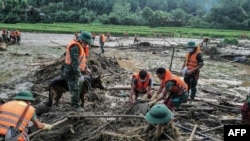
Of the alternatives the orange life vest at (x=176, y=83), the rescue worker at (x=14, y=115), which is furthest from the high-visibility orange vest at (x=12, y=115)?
the orange life vest at (x=176, y=83)

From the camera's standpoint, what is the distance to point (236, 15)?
78125 millimetres

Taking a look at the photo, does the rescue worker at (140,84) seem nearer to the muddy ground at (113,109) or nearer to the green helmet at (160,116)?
the muddy ground at (113,109)

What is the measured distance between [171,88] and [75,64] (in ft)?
7.65

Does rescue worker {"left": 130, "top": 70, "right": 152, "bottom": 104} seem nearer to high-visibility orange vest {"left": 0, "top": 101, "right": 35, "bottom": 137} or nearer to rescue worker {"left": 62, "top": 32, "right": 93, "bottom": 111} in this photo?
rescue worker {"left": 62, "top": 32, "right": 93, "bottom": 111}

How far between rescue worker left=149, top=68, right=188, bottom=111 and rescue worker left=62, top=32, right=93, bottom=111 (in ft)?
6.28

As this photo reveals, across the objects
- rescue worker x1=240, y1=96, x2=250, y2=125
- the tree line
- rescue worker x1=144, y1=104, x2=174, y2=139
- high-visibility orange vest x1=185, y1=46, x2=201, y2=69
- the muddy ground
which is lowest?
the muddy ground

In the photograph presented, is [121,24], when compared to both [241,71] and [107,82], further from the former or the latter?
[107,82]

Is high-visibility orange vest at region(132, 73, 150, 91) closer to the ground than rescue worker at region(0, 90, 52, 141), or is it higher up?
closer to the ground

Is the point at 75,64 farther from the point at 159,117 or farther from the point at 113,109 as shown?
the point at 159,117

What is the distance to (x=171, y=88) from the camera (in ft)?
24.3

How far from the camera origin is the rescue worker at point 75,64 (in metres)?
7.71

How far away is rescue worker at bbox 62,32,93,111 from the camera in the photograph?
303 inches

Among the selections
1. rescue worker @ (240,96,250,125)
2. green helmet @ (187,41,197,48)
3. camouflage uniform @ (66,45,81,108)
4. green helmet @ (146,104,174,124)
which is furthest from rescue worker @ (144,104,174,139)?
green helmet @ (187,41,197,48)

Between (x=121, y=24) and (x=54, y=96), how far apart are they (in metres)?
68.3
